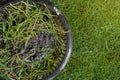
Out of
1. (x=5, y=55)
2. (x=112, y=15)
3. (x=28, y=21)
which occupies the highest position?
(x=28, y=21)

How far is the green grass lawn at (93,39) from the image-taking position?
2.14 meters

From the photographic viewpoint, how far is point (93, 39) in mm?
2203

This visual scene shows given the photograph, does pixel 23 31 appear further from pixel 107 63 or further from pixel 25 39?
pixel 107 63

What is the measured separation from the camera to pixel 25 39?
1.74 metres

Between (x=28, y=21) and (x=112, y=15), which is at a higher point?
(x=28, y=21)

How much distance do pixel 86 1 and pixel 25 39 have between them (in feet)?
2.10

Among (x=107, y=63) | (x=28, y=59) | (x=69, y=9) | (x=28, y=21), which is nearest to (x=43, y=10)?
(x=28, y=21)

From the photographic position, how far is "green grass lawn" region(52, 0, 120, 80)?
7.04 feet

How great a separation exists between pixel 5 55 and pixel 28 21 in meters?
0.20

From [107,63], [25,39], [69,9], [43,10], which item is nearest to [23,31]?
[25,39]

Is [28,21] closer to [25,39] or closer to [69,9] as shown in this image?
[25,39]

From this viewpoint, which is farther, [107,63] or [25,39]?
[107,63]

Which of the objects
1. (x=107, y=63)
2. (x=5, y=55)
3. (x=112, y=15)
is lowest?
(x=107, y=63)

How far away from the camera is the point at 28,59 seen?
1.75 m
